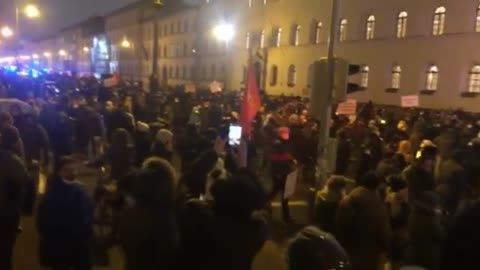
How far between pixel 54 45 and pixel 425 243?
166533 mm

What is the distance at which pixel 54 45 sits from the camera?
166375 mm

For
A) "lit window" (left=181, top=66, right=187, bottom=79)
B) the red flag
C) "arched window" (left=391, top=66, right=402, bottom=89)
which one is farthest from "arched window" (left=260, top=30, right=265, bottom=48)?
the red flag

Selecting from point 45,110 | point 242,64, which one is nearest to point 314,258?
point 45,110

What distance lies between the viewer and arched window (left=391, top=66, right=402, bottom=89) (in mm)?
47906

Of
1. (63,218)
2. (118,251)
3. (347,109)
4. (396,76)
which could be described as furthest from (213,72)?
(63,218)

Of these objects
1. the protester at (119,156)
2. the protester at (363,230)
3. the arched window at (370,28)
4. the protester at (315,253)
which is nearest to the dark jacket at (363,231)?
the protester at (363,230)

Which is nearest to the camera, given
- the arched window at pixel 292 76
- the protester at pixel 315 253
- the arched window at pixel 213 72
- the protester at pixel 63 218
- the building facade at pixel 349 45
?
the protester at pixel 315 253

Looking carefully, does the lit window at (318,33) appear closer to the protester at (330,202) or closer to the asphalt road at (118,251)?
the asphalt road at (118,251)

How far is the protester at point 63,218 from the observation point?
21.0ft

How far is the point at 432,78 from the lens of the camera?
45000mm

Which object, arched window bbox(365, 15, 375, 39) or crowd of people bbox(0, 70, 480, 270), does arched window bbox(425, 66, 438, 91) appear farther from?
crowd of people bbox(0, 70, 480, 270)

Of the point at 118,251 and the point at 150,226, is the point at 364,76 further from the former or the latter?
the point at 150,226

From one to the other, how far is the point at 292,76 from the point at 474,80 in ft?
73.5

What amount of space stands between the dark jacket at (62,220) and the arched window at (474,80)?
37.8 metres
